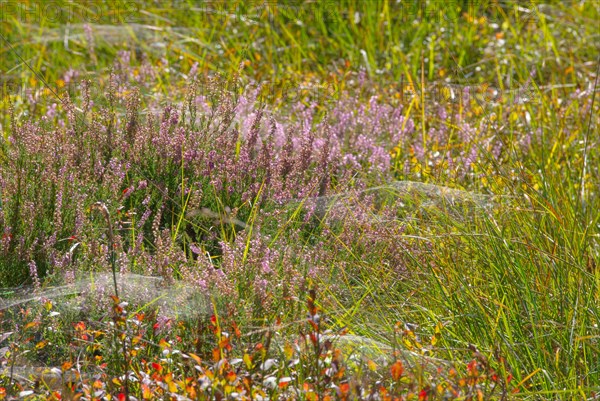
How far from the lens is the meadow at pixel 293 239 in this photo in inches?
93.0

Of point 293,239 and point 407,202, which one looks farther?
point 407,202

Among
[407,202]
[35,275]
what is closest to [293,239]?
[407,202]

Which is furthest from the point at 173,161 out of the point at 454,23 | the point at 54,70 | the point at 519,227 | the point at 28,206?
the point at 454,23

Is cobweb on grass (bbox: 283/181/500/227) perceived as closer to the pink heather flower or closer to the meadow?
the meadow

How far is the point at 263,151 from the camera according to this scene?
3.55 meters

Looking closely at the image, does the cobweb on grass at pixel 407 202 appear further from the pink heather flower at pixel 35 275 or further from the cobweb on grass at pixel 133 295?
the pink heather flower at pixel 35 275

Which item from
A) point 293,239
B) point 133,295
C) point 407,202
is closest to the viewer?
point 133,295

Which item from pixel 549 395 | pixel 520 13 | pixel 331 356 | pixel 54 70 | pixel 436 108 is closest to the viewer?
pixel 331 356

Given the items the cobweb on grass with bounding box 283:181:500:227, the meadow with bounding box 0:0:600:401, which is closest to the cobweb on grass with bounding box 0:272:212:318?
the meadow with bounding box 0:0:600:401

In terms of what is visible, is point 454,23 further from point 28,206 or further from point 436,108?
point 28,206

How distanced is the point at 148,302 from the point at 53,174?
74cm

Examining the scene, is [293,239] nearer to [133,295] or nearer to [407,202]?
[407,202]

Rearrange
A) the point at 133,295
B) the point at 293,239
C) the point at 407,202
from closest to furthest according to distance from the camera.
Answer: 1. the point at 133,295
2. the point at 293,239
3. the point at 407,202

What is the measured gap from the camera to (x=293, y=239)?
3.23 metres
